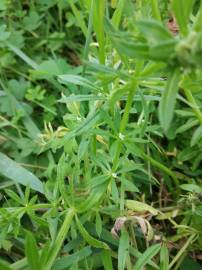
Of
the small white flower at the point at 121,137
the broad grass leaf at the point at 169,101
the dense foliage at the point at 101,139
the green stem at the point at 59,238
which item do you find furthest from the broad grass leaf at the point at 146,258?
the broad grass leaf at the point at 169,101

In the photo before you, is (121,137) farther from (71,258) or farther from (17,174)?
(17,174)

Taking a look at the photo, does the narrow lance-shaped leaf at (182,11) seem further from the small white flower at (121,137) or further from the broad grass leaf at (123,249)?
the broad grass leaf at (123,249)

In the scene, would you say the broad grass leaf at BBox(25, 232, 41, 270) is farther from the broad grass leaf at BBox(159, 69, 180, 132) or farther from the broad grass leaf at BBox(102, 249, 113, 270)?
the broad grass leaf at BBox(159, 69, 180, 132)

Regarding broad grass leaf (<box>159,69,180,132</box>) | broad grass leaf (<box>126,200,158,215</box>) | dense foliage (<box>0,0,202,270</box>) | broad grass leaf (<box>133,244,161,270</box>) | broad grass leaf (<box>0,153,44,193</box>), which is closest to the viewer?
broad grass leaf (<box>159,69,180,132</box>)

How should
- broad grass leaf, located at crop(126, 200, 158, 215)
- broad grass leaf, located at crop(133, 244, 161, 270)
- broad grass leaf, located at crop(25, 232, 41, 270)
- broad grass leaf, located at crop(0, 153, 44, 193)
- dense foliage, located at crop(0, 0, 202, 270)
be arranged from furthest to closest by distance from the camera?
1. broad grass leaf, located at crop(0, 153, 44, 193)
2. broad grass leaf, located at crop(126, 200, 158, 215)
3. broad grass leaf, located at crop(133, 244, 161, 270)
4. broad grass leaf, located at crop(25, 232, 41, 270)
5. dense foliage, located at crop(0, 0, 202, 270)

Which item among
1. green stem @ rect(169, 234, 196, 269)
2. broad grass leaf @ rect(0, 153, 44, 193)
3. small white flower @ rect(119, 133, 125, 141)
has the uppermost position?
small white flower @ rect(119, 133, 125, 141)

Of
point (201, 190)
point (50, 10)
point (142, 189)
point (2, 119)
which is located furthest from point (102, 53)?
point (50, 10)

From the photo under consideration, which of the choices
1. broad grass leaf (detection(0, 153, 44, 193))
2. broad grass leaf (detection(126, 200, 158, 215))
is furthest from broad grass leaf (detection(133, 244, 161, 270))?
broad grass leaf (detection(0, 153, 44, 193))
